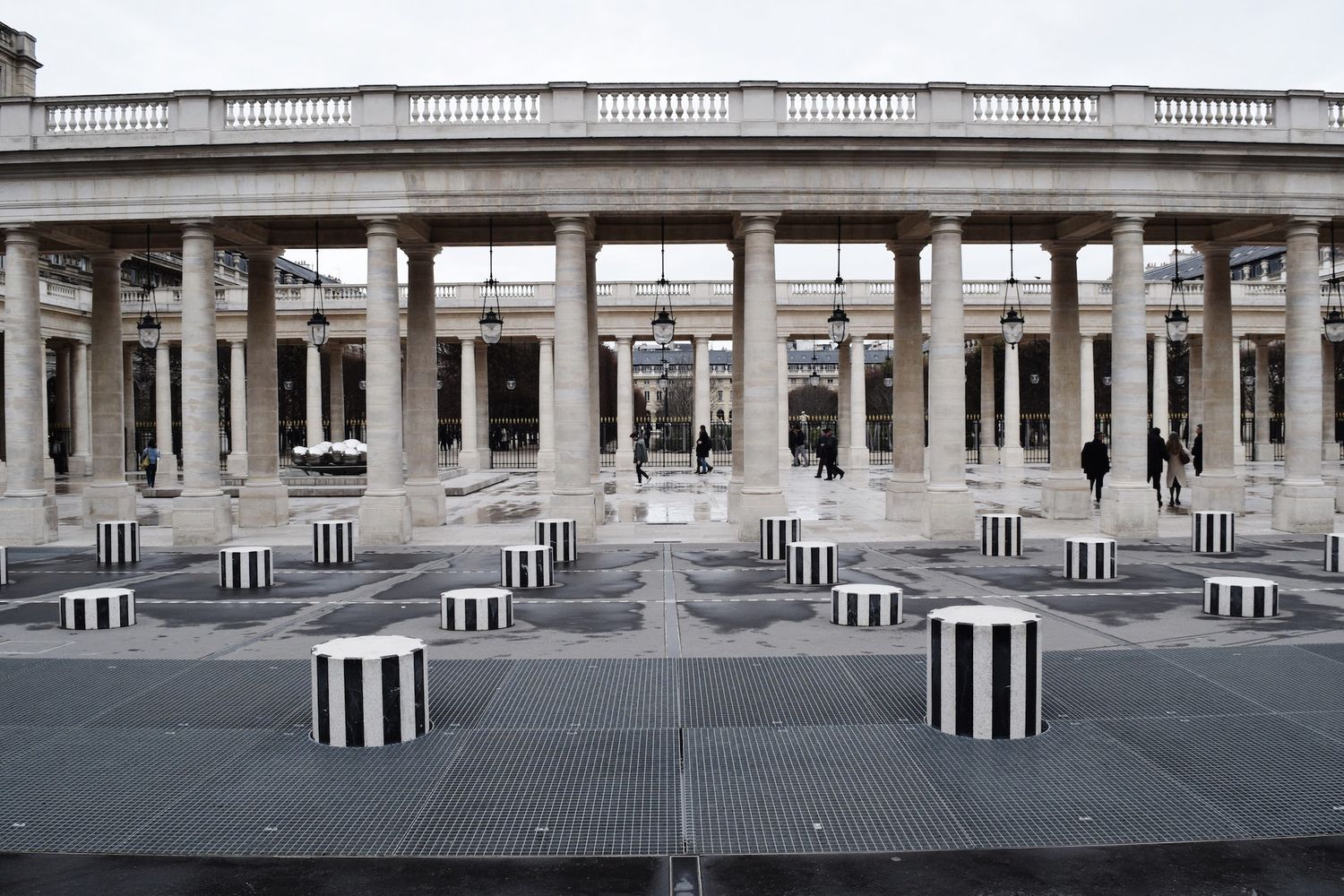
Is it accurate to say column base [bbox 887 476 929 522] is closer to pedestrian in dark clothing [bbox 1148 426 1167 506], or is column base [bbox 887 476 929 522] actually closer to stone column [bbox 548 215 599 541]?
pedestrian in dark clothing [bbox 1148 426 1167 506]

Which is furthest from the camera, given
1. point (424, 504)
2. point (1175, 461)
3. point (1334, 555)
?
point (1175, 461)

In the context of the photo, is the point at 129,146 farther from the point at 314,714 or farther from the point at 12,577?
the point at 314,714

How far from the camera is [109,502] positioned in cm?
2664

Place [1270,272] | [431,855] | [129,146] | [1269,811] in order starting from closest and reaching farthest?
[431,855] < [1269,811] < [129,146] < [1270,272]

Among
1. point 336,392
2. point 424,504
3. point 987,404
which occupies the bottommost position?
point 424,504

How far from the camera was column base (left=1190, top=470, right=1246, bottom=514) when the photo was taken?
26250 millimetres

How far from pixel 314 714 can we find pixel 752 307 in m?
16.3

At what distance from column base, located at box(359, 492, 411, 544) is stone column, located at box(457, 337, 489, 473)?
2785cm

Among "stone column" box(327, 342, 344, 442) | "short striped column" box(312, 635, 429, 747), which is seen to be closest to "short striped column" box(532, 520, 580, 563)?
"short striped column" box(312, 635, 429, 747)

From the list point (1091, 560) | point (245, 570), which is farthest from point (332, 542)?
point (1091, 560)

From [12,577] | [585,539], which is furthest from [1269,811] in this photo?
[12,577]

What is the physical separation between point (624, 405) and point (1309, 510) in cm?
3217

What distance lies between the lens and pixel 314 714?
324 inches

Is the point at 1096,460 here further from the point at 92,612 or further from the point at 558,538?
the point at 92,612
